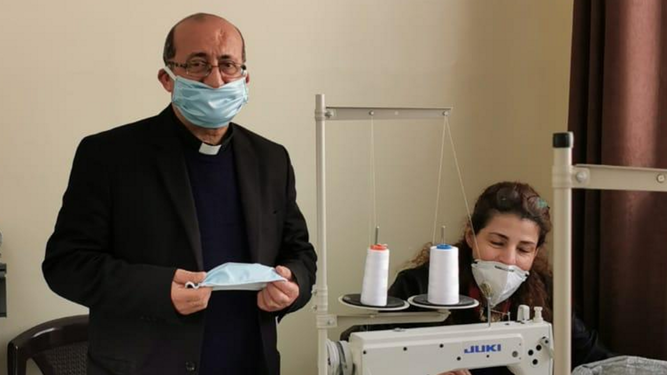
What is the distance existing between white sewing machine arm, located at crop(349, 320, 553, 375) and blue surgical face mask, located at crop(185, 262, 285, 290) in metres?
0.21

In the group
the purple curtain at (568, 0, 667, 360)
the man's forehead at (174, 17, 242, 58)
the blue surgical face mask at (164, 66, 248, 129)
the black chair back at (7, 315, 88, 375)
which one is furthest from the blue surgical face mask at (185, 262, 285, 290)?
the purple curtain at (568, 0, 667, 360)

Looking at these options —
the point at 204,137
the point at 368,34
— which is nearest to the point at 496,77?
the point at 368,34

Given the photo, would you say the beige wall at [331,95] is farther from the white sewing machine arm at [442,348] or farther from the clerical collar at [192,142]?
the white sewing machine arm at [442,348]

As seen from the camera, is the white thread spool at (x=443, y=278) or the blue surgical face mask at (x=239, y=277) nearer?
the blue surgical face mask at (x=239, y=277)

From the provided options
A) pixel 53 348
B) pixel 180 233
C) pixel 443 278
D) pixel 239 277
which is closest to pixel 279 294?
pixel 239 277

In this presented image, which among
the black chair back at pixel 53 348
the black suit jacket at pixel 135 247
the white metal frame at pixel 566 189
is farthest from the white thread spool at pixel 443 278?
the black chair back at pixel 53 348

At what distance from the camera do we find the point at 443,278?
1521 millimetres

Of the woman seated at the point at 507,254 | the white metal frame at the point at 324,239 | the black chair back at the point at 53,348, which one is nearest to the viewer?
the white metal frame at the point at 324,239

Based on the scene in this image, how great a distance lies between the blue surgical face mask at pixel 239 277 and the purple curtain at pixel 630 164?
1072 millimetres

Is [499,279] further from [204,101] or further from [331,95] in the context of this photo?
[331,95]

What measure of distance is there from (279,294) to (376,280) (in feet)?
0.65

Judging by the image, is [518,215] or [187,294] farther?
[518,215]

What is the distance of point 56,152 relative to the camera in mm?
2172

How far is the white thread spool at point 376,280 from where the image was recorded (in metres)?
1.48
